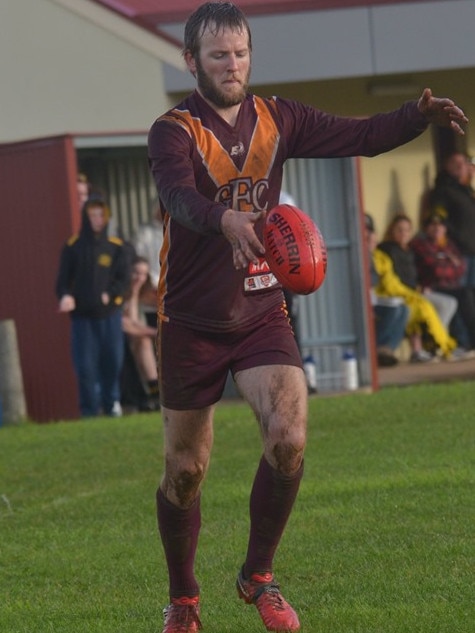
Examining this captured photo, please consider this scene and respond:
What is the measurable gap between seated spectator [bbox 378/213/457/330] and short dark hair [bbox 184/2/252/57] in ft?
45.7

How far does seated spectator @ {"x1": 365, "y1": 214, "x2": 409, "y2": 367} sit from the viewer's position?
20.0 m

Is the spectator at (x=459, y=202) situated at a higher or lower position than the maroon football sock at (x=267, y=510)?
higher

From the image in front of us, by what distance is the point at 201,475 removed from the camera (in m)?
6.62

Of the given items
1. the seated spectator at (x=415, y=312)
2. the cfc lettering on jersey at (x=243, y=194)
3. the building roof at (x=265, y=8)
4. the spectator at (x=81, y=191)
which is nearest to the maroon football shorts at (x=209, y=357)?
the cfc lettering on jersey at (x=243, y=194)

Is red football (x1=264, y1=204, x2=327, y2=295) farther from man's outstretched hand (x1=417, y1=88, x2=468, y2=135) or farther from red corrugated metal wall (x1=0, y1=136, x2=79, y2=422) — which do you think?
red corrugated metal wall (x1=0, y1=136, x2=79, y2=422)

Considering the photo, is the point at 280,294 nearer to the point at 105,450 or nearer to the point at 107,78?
the point at 105,450

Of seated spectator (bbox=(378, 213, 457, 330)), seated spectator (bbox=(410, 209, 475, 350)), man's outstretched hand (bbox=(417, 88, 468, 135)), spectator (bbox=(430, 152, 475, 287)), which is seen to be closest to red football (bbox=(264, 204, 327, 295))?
man's outstretched hand (bbox=(417, 88, 468, 135))

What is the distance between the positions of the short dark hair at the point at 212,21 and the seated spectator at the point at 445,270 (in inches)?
575

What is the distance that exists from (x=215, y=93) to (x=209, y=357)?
1.02 metres

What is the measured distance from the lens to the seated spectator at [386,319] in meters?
20.0

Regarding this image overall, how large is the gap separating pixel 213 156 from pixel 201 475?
1.25 m

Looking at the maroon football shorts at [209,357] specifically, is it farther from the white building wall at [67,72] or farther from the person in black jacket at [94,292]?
the white building wall at [67,72]

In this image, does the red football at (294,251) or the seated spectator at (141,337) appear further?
the seated spectator at (141,337)

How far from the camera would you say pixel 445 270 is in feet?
68.7
